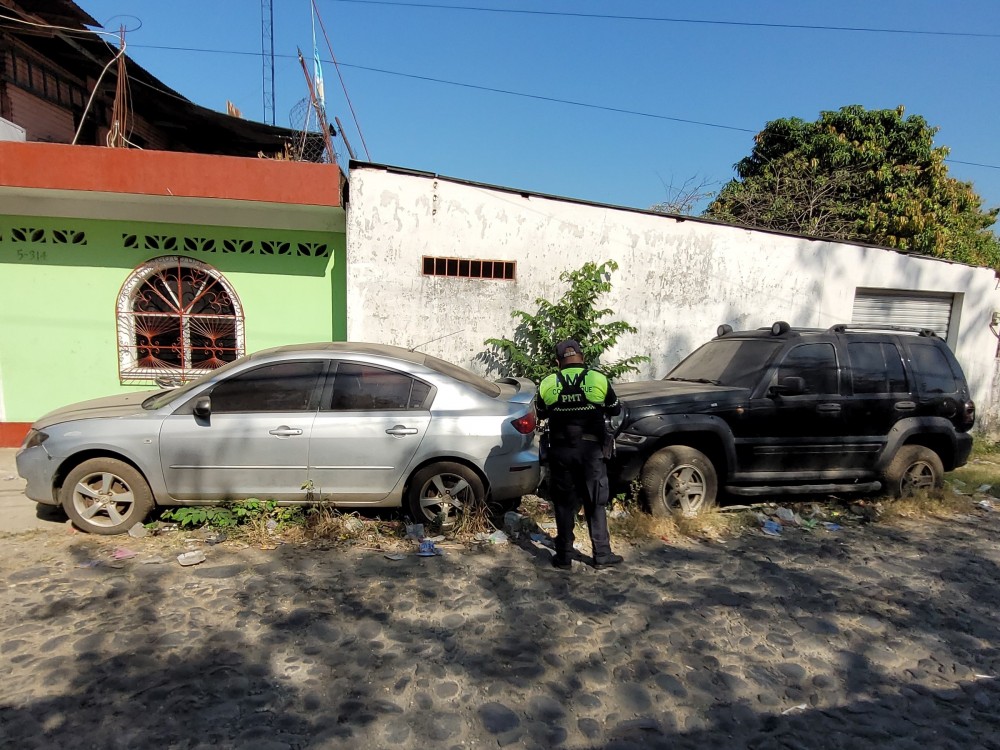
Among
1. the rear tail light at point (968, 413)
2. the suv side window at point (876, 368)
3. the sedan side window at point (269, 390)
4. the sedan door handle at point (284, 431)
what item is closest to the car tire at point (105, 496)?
the sedan side window at point (269, 390)

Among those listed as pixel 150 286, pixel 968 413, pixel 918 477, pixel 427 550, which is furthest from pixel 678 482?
pixel 150 286

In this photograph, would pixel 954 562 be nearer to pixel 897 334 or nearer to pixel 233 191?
pixel 897 334

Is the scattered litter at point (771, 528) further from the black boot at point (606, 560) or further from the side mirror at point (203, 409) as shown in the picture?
the side mirror at point (203, 409)

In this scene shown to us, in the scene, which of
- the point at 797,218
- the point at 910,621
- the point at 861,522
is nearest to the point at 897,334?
the point at 861,522

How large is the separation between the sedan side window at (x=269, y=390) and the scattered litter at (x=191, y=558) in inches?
43.1

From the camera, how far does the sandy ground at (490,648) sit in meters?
2.58

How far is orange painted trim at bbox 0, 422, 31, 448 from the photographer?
23.8 ft

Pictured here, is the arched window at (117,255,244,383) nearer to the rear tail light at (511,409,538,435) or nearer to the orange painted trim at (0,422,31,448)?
the orange painted trim at (0,422,31,448)

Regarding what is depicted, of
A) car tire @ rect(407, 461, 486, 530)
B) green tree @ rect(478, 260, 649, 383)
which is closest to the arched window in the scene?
green tree @ rect(478, 260, 649, 383)

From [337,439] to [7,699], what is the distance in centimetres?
235

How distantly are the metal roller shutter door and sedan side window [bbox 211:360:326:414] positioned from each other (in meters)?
7.90

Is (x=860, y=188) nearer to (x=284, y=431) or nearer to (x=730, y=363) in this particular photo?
(x=730, y=363)

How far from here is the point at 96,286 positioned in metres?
7.36

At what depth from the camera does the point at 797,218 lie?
43.7 feet
